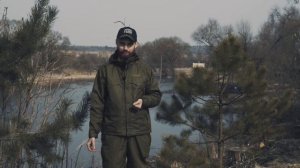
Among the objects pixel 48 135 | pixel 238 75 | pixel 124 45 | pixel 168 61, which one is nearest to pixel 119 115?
pixel 124 45

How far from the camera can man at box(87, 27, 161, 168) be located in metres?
3.54

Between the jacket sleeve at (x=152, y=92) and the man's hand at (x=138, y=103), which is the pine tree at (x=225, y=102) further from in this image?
the man's hand at (x=138, y=103)

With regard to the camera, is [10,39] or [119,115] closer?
[119,115]

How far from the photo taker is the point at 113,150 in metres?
3.59

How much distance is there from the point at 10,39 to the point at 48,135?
0.94m

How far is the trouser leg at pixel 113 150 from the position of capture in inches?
141

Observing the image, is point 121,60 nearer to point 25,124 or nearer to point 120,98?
point 120,98

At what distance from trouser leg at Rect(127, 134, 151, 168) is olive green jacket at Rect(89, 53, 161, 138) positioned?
56 mm

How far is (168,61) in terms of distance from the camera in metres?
48.1

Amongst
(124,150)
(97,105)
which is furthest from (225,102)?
(97,105)

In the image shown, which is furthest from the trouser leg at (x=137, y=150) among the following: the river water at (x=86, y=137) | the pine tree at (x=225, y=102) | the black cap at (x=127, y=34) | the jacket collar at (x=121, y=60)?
the river water at (x=86, y=137)

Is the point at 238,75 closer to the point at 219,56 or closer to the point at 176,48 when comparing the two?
the point at 219,56

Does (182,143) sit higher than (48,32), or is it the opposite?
(48,32)

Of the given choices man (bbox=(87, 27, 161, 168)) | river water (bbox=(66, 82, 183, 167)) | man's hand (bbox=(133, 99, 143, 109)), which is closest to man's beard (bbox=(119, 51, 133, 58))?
man (bbox=(87, 27, 161, 168))
